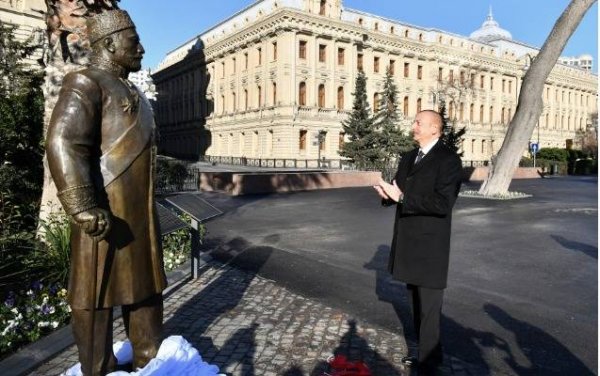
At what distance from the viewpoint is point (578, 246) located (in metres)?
9.26

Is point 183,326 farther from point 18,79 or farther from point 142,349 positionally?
point 18,79

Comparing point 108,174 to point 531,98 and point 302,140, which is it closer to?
point 531,98

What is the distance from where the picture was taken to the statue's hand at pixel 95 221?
2256mm

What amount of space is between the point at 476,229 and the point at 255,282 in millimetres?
6571

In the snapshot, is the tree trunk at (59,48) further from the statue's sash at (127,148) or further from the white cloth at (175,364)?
the statue's sash at (127,148)

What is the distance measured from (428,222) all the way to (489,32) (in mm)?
86914

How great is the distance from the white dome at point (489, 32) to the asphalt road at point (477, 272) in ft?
237

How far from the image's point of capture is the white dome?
7894 centimetres

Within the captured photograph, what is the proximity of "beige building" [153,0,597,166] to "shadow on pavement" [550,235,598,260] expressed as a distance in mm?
38837

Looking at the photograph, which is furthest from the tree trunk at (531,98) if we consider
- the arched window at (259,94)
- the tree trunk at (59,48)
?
the arched window at (259,94)

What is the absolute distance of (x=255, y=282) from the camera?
6715mm

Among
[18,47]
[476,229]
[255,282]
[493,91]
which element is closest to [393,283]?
[255,282]

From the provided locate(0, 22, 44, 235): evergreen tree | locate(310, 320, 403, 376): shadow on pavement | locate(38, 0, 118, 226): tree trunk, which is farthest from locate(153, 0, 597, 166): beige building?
locate(310, 320, 403, 376): shadow on pavement

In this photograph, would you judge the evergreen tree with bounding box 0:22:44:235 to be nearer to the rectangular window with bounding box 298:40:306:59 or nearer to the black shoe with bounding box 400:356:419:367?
the black shoe with bounding box 400:356:419:367
